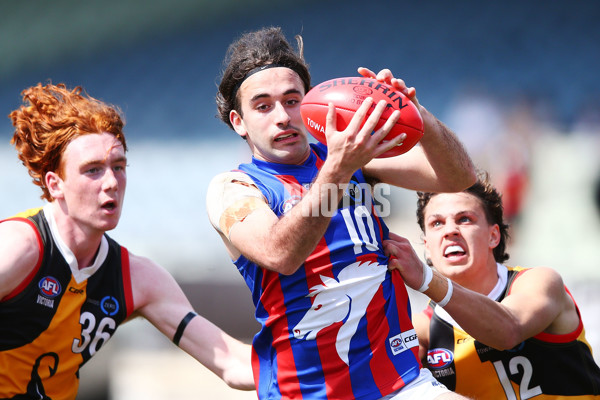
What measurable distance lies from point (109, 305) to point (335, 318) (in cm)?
163

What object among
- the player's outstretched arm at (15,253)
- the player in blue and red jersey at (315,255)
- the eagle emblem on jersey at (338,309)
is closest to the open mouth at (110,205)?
the player's outstretched arm at (15,253)

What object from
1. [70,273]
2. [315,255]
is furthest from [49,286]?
[315,255]

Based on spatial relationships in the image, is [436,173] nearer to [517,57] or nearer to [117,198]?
[117,198]

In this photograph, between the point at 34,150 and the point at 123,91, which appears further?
the point at 123,91

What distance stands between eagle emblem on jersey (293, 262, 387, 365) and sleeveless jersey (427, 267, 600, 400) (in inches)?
→ 46.0

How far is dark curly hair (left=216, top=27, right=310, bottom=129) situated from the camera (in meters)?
3.22

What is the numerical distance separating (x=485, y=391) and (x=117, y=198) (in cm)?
232

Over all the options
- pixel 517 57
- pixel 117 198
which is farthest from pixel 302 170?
pixel 517 57

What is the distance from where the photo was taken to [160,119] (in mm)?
9141

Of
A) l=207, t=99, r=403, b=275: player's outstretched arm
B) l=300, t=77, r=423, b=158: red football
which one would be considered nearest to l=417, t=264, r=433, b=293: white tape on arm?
l=300, t=77, r=423, b=158: red football

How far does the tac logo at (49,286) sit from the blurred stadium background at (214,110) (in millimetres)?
3390

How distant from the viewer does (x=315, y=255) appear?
2.84 metres

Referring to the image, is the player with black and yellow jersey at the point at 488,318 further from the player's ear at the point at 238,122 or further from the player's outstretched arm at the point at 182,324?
the player's outstretched arm at the point at 182,324

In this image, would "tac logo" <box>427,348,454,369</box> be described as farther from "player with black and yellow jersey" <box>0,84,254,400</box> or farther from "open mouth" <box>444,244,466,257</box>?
"player with black and yellow jersey" <box>0,84,254,400</box>
